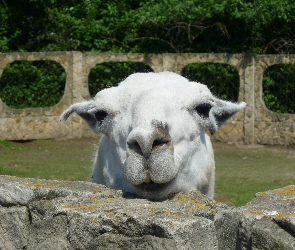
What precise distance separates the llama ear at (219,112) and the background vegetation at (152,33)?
13.5m

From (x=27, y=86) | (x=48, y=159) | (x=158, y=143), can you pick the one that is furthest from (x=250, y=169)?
(x=158, y=143)

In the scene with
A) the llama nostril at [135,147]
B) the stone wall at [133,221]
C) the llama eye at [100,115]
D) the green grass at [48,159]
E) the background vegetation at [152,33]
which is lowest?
the green grass at [48,159]

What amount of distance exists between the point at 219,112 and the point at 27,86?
1527 centimetres

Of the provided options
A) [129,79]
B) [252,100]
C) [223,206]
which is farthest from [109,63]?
[223,206]

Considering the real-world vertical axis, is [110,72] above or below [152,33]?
below

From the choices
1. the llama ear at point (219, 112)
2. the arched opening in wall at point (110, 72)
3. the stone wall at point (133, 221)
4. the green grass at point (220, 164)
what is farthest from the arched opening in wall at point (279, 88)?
the stone wall at point (133, 221)

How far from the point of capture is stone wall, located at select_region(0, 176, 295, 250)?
296cm

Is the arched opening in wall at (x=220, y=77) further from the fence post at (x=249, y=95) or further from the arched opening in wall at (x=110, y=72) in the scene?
the arched opening in wall at (x=110, y=72)

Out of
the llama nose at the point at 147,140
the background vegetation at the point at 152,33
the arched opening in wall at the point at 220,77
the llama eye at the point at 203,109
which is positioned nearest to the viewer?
the llama nose at the point at 147,140

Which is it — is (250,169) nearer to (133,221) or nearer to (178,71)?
(178,71)

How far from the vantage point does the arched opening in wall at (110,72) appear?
1883 centimetres

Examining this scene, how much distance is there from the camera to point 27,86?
19.3 meters

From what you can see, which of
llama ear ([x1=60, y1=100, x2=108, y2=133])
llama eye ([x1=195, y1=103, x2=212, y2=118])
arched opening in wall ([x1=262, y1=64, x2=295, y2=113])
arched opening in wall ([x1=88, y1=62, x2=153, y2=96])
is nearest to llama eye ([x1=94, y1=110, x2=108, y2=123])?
llama ear ([x1=60, y1=100, x2=108, y2=133])

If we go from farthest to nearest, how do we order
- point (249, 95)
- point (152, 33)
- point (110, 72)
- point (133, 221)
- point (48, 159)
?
point (152, 33)
point (110, 72)
point (249, 95)
point (48, 159)
point (133, 221)
